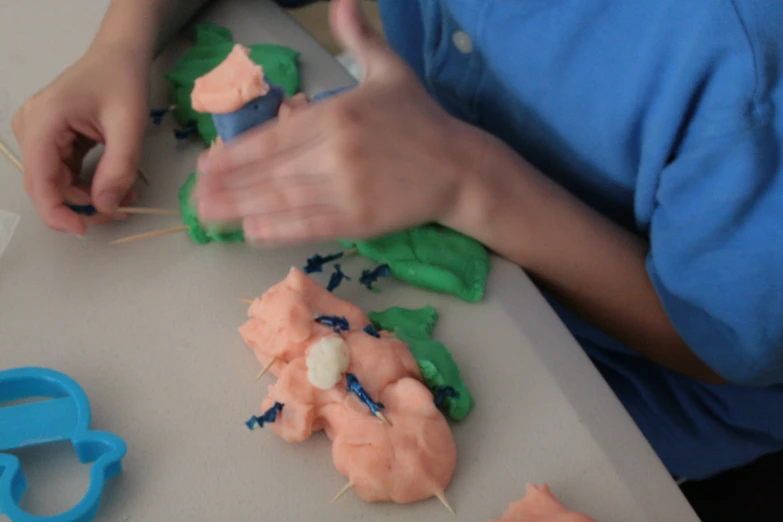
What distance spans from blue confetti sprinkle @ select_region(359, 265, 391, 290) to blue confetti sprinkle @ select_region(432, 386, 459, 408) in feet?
0.37

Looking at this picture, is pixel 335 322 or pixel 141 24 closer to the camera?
pixel 335 322

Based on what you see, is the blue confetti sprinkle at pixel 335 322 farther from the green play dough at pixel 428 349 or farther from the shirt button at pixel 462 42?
the shirt button at pixel 462 42

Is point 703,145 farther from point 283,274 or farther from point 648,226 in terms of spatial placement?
point 283,274

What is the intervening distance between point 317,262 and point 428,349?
0.39ft

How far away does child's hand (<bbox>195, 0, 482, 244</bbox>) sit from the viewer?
0.51 metres

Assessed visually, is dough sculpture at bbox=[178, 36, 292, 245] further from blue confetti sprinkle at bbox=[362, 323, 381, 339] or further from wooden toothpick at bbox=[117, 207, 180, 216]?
blue confetti sprinkle at bbox=[362, 323, 381, 339]

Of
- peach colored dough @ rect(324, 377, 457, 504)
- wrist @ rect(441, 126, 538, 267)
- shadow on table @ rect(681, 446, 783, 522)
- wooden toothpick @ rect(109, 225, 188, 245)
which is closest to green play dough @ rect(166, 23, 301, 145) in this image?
wooden toothpick @ rect(109, 225, 188, 245)

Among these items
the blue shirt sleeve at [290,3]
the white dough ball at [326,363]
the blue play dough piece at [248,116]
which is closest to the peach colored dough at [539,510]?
the white dough ball at [326,363]

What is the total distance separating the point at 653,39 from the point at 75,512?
0.54m

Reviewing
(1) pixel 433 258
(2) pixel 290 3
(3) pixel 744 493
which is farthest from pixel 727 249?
(2) pixel 290 3

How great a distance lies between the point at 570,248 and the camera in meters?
0.58

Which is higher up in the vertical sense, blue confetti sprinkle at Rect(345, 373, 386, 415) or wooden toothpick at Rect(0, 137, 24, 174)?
wooden toothpick at Rect(0, 137, 24, 174)

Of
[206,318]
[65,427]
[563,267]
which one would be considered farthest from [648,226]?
[65,427]

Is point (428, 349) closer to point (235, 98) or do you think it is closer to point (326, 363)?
point (326, 363)
